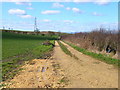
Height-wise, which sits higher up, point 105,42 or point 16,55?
point 105,42

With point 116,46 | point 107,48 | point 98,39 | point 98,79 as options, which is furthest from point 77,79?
point 98,39

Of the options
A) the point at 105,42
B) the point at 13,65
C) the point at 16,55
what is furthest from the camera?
the point at 105,42

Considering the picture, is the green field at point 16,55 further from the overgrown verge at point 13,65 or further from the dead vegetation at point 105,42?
the dead vegetation at point 105,42

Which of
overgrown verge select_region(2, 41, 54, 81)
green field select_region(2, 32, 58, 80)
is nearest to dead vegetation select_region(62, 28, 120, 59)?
green field select_region(2, 32, 58, 80)

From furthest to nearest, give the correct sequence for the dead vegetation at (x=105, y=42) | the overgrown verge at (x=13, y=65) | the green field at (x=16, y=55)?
the dead vegetation at (x=105, y=42) < the green field at (x=16, y=55) < the overgrown verge at (x=13, y=65)

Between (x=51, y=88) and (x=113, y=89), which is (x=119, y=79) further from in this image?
(x=51, y=88)

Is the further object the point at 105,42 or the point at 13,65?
the point at 105,42

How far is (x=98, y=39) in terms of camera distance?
21141 millimetres

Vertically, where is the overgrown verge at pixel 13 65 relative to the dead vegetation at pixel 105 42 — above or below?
below

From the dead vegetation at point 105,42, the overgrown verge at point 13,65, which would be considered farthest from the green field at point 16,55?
the dead vegetation at point 105,42

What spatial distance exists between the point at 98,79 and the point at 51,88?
285 cm

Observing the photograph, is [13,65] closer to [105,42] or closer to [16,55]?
[16,55]

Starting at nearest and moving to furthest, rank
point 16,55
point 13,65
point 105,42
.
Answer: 1. point 13,65
2. point 16,55
3. point 105,42

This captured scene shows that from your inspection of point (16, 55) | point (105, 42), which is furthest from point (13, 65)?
point (105, 42)
